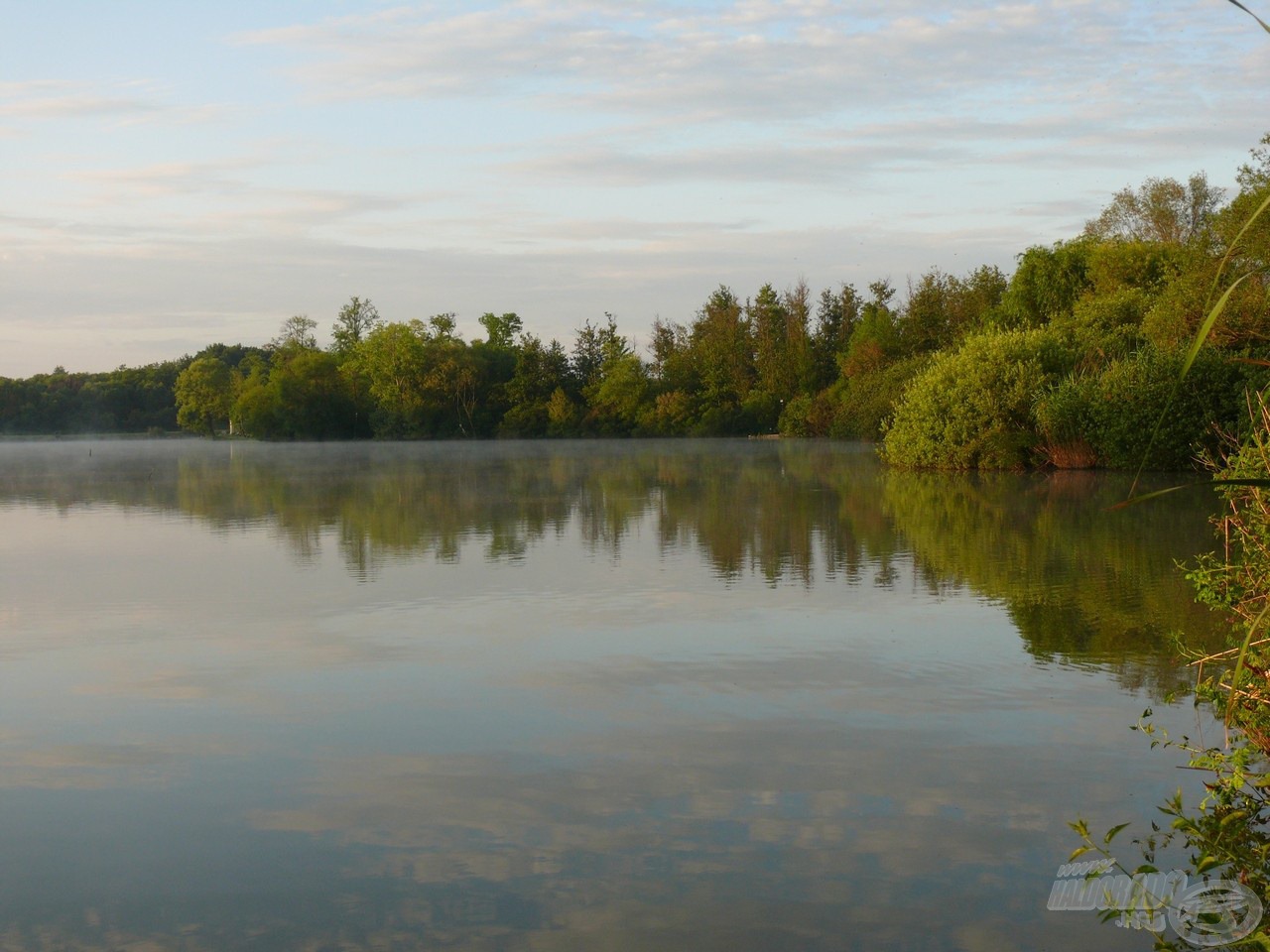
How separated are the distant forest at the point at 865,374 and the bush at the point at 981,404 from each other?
0.06 m

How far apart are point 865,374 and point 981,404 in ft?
106

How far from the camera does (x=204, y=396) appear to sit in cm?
10338

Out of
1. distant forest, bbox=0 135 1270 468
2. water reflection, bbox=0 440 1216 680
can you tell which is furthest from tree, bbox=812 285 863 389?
water reflection, bbox=0 440 1216 680

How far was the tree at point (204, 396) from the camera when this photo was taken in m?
103

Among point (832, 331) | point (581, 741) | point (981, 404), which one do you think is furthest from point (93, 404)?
point (581, 741)

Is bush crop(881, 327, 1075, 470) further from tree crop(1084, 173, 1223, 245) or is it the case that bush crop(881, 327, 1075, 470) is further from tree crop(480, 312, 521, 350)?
tree crop(480, 312, 521, 350)

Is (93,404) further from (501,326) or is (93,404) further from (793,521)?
(793,521)

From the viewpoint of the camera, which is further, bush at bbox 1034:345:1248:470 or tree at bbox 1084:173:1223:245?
tree at bbox 1084:173:1223:245

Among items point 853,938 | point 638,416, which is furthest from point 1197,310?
point 638,416

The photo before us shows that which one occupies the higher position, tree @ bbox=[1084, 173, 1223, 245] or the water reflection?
tree @ bbox=[1084, 173, 1223, 245]

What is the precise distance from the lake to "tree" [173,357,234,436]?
91950 mm

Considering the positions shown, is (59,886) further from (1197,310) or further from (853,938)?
(1197,310)

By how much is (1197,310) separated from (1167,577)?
2099cm

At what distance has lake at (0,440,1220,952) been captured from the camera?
450 cm
